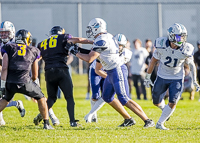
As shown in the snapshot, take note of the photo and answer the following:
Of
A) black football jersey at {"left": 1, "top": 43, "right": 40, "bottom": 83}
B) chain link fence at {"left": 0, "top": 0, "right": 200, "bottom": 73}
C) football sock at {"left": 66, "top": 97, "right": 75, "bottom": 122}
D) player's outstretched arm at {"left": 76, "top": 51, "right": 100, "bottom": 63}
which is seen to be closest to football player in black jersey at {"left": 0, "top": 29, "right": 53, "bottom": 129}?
black football jersey at {"left": 1, "top": 43, "right": 40, "bottom": 83}

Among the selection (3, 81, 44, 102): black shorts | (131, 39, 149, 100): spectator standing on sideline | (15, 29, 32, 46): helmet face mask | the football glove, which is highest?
(15, 29, 32, 46): helmet face mask

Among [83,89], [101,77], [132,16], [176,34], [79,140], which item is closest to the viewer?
[79,140]

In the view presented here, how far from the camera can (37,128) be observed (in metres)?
6.68

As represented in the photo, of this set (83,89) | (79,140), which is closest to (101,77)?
(79,140)

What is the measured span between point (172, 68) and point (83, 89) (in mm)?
10188

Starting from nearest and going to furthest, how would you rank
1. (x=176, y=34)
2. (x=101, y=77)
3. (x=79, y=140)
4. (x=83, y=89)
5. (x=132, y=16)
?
(x=79, y=140) → (x=176, y=34) → (x=101, y=77) → (x=83, y=89) → (x=132, y=16)

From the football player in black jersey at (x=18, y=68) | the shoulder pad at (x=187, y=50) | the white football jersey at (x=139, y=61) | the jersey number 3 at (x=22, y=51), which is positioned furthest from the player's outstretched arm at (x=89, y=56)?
the white football jersey at (x=139, y=61)

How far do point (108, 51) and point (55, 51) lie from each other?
840 mm

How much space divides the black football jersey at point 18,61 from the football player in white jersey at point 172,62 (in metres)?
1.96

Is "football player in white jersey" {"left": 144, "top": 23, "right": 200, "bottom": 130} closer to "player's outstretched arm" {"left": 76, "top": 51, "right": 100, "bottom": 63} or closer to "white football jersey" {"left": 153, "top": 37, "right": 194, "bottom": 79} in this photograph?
"white football jersey" {"left": 153, "top": 37, "right": 194, "bottom": 79}

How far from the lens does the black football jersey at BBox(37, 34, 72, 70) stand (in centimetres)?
671

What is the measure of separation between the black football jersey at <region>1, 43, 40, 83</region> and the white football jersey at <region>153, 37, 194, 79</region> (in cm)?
195

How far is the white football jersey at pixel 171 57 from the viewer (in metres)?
6.52

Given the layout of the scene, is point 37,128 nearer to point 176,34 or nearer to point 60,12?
point 176,34
